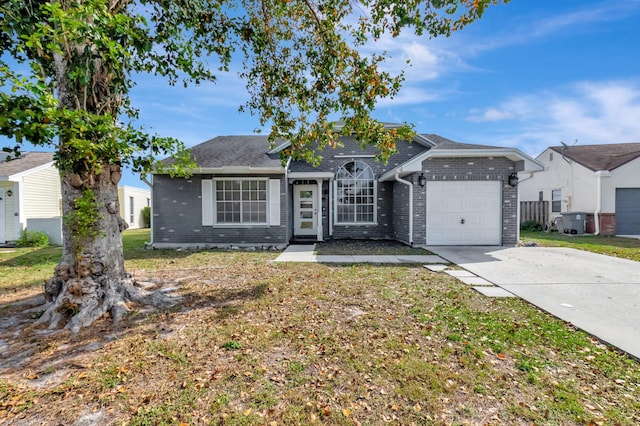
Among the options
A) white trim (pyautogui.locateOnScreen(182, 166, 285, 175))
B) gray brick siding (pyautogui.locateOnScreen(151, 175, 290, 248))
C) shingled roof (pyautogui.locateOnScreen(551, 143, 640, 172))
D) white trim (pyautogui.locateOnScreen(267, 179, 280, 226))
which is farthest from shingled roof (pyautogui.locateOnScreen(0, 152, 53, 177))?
shingled roof (pyautogui.locateOnScreen(551, 143, 640, 172))

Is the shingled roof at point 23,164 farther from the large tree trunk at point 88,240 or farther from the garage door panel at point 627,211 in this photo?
the garage door panel at point 627,211

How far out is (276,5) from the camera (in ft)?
20.7

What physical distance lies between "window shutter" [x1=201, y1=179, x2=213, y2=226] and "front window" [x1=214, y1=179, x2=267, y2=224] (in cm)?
22

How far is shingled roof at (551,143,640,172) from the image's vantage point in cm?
1561

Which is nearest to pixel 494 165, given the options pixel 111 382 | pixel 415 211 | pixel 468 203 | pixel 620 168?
pixel 468 203

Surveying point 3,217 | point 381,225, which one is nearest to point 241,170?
point 381,225

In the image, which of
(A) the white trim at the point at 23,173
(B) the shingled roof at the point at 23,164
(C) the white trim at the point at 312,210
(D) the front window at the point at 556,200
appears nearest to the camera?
(A) the white trim at the point at 23,173

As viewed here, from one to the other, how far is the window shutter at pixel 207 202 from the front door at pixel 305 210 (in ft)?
12.2

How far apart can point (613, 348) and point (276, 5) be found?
783 cm

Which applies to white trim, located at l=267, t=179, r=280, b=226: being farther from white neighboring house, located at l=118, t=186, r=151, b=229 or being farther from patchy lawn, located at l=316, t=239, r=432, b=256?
white neighboring house, located at l=118, t=186, r=151, b=229

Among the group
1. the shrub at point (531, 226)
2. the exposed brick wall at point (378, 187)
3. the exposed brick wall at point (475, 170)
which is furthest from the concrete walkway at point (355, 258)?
the shrub at point (531, 226)

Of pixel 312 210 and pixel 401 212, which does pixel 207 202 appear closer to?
pixel 312 210

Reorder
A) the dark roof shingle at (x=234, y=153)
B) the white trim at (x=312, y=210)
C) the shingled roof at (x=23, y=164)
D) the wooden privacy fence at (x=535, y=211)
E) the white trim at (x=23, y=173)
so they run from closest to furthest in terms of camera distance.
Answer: the dark roof shingle at (x=234, y=153), the white trim at (x=23, y=173), the shingled roof at (x=23, y=164), the white trim at (x=312, y=210), the wooden privacy fence at (x=535, y=211)

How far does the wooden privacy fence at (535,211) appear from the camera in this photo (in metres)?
18.3
